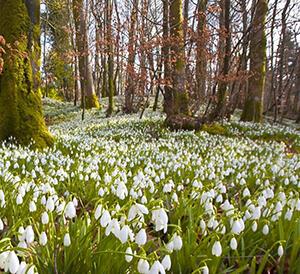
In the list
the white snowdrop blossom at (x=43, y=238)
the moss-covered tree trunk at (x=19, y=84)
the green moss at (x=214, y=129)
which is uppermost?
the moss-covered tree trunk at (x=19, y=84)

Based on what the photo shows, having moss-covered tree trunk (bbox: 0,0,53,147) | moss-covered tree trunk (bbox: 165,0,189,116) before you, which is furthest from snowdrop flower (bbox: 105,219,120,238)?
moss-covered tree trunk (bbox: 165,0,189,116)

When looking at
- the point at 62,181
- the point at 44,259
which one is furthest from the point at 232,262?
the point at 62,181

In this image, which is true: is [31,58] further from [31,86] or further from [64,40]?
[64,40]

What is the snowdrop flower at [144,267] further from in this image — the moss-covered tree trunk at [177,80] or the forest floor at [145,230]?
the moss-covered tree trunk at [177,80]

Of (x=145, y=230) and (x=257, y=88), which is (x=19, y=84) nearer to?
(x=145, y=230)

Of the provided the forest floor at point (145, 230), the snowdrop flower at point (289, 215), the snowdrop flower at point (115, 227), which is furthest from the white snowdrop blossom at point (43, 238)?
the snowdrop flower at point (289, 215)

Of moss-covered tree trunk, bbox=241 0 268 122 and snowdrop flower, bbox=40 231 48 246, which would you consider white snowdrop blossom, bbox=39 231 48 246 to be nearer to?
snowdrop flower, bbox=40 231 48 246

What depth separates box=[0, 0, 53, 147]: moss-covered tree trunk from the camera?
24.7 feet

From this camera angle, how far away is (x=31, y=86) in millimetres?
7773

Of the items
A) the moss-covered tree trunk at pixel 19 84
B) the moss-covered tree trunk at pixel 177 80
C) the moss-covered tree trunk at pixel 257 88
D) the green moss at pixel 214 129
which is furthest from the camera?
the moss-covered tree trunk at pixel 257 88

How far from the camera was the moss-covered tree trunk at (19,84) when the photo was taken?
7.54 meters

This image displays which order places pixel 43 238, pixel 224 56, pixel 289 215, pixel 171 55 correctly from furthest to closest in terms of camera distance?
1. pixel 171 55
2. pixel 224 56
3. pixel 289 215
4. pixel 43 238

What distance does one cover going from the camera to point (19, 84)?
7586 millimetres

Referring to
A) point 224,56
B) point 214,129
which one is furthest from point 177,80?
point 214,129
